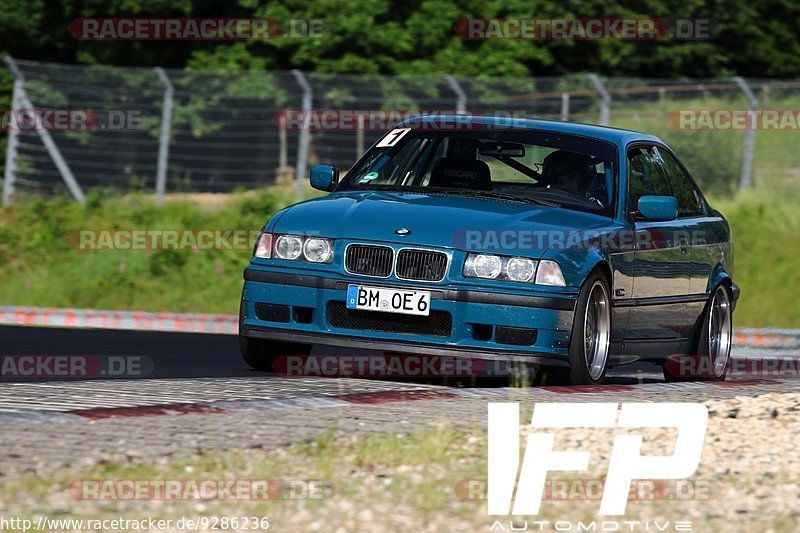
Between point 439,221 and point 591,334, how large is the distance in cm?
113

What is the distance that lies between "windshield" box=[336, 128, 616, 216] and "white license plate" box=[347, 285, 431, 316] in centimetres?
118

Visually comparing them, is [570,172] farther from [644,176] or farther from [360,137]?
[360,137]

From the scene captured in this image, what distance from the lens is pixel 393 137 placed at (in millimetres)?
11234

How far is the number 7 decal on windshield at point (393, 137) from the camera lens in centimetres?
1120

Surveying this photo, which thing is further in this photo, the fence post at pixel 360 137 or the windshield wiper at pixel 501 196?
the fence post at pixel 360 137

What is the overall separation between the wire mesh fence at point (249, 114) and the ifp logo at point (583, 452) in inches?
610

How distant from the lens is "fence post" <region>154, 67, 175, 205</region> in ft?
76.7

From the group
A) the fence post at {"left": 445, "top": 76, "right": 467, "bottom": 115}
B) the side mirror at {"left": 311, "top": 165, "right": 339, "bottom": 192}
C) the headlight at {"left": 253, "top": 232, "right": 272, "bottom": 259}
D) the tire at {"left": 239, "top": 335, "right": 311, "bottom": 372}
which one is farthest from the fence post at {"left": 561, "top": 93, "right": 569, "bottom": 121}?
the headlight at {"left": 253, "top": 232, "right": 272, "bottom": 259}

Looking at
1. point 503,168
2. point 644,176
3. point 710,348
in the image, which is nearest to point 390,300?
point 503,168
